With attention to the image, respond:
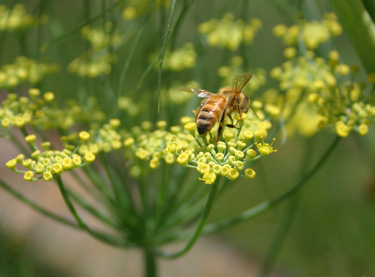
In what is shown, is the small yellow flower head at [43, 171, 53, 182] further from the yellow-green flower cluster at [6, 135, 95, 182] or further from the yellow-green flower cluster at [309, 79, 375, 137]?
the yellow-green flower cluster at [309, 79, 375, 137]

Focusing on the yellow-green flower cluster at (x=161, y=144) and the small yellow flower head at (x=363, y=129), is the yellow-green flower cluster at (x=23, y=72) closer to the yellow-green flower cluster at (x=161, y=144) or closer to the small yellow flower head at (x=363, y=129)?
the yellow-green flower cluster at (x=161, y=144)

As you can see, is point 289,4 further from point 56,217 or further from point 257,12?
point 257,12

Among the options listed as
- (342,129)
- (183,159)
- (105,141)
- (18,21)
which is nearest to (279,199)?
(342,129)

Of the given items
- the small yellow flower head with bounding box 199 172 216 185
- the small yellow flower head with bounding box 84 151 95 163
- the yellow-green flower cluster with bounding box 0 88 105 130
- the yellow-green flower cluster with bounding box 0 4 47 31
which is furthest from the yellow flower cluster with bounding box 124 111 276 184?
the yellow-green flower cluster with bounding box 0 4 47 31

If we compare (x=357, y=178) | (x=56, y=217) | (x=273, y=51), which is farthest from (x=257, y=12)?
(x=56, y=217)

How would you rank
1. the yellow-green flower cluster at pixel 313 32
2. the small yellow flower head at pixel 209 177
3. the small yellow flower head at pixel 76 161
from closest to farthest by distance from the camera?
1. the small yellow flower head at pixel 209 177
2. the small yellow flower head at pixel 76 161
3. the yellow-green flower cluster at pixel 313 32

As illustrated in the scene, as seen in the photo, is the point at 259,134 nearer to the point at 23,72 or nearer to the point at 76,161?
the point at 76,161

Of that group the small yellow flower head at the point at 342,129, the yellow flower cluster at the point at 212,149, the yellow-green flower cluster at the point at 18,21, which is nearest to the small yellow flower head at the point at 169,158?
the yellow flower cluster at the point at 212,149
